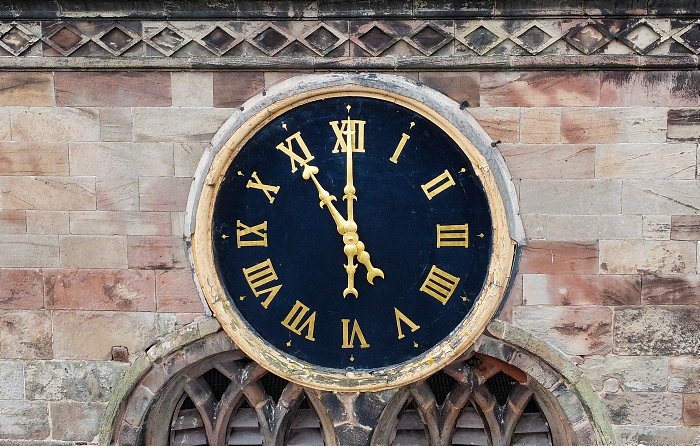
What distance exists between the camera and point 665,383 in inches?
176

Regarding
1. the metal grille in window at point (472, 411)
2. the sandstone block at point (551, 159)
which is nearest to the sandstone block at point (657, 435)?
the metal grille in window at point (472, 411)

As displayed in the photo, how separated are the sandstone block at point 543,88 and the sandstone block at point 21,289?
3266 mm

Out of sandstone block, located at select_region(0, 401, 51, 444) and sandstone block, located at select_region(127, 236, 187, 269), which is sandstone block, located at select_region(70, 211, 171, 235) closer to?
sandstone block, located at select_region(127, 236, 187, 269)

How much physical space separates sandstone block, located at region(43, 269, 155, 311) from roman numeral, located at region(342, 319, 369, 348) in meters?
1.31

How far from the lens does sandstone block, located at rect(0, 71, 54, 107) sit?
4.46m

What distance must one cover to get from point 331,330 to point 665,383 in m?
2.23

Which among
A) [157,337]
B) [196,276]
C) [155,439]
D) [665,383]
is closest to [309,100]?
[196,276]

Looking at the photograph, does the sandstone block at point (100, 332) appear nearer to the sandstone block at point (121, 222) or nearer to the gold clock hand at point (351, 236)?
the sandstone block at point (121, 222)

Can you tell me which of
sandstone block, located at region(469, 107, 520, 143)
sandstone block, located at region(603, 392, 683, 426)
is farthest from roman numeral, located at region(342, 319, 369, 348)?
sandstone block, located at region(603, 392, 683, 426)

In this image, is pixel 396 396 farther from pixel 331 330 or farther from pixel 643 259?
pixel 643 259

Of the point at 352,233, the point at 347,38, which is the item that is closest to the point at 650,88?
the point at 347,38

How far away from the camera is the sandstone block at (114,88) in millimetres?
4418

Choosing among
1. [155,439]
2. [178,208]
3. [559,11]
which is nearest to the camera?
[559,11]

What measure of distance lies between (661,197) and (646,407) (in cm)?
139
